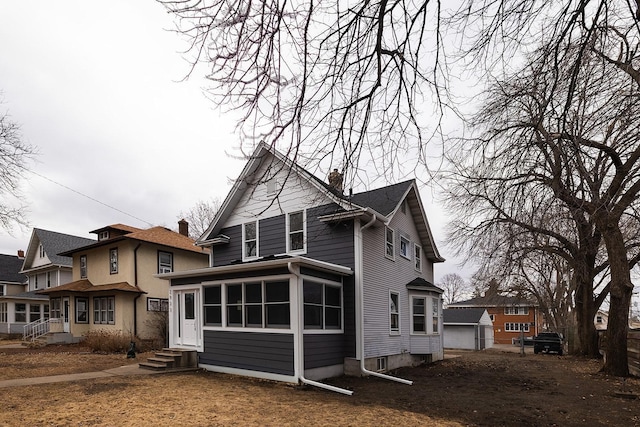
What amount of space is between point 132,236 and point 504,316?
49626 millimetres

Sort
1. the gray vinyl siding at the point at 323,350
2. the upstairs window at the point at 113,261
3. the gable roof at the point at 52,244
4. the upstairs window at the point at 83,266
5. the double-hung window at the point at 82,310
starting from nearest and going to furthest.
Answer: the gray vinyl siding at the point at 323,350 → the upstairs window at the point at 113,261 → the double-hung window at the point at 82,310 → the upstairs window at the point at 83,266 → the gable roof at the point at 52,244

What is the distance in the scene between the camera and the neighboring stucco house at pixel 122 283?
22.8 m

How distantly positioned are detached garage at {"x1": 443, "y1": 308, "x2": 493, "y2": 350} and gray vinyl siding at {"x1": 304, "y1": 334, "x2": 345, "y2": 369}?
2987 cm

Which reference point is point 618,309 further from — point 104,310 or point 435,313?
point 104,310

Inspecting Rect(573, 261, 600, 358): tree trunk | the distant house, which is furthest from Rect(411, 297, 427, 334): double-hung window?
the distant house

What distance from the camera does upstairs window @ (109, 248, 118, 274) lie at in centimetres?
2395

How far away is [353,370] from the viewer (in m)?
13.3

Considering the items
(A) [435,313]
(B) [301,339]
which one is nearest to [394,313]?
(A) [435,313]

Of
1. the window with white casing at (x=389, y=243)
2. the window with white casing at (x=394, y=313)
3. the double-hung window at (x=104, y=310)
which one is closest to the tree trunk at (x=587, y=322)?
the window with white casing at (x=394, y=313)

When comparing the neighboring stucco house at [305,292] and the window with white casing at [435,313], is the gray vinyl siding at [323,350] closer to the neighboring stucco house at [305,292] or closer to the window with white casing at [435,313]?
the neighboring stucco house at [305,292]

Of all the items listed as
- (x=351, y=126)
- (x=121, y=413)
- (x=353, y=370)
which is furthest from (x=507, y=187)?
(x=121, y=413)

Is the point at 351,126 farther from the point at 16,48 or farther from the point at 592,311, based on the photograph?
the point at 592,311

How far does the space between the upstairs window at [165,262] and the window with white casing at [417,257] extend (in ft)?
44.8

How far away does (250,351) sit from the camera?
12.7m
